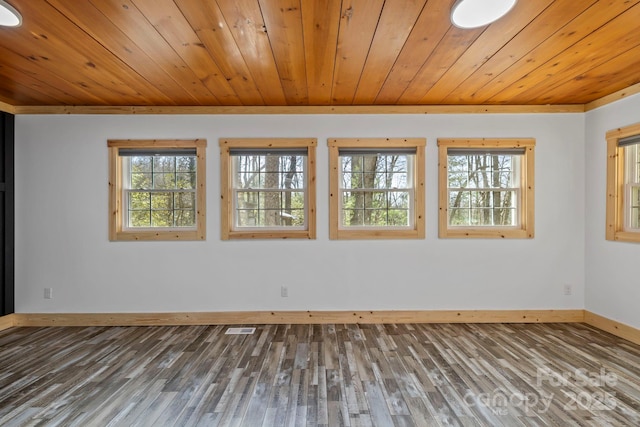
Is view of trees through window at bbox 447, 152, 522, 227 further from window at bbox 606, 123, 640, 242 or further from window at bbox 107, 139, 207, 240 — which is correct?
window at bbox 107, 139, 207, 240

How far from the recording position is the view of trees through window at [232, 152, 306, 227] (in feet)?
13.2

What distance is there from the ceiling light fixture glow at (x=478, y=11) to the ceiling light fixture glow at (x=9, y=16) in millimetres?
2571

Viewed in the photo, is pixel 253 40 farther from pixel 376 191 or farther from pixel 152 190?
→ pixel 152 190

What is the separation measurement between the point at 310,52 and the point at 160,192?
2.58 meters

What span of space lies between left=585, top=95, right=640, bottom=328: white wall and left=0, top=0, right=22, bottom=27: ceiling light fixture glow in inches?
200

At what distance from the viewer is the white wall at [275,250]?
12.7ft

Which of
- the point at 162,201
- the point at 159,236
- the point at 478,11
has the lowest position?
the point at 159,236

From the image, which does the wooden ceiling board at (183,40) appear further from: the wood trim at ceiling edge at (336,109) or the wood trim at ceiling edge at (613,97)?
the wood trim at ceiling edge at (613,97)

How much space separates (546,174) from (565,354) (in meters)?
2.03

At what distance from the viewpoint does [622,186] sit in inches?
138

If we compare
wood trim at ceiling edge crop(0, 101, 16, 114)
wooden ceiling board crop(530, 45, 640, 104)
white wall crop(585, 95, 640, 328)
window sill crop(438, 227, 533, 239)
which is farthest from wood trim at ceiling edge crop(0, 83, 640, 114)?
window sill crop(438, 227, 533, 239)

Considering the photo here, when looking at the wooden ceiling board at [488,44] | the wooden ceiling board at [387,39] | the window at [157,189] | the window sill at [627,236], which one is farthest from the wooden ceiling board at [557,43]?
the window at [157,189]

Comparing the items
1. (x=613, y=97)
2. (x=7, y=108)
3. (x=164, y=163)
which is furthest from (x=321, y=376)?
(x=7, y=108)

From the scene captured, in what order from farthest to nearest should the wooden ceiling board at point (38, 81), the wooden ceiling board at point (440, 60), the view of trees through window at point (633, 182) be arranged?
1. the view of trees through window at point (633, 182)
2. the wooden ceiling board at point (38, 81)
3. the wooden ceiling board at point (440, 60)
